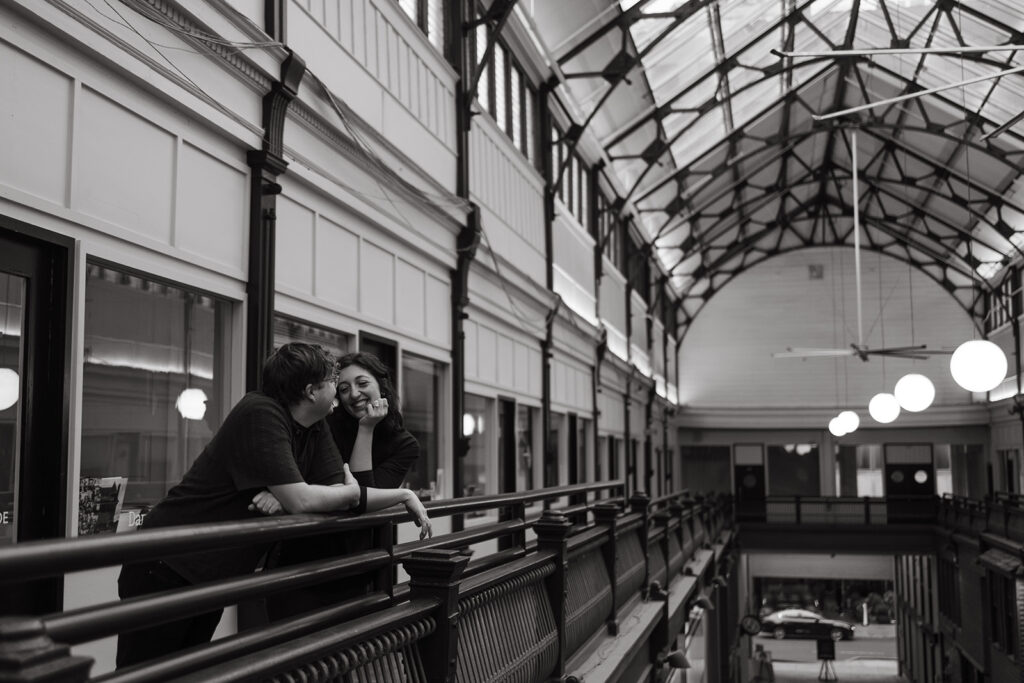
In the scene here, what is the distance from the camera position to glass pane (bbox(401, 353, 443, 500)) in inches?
376

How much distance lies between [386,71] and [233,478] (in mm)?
6243

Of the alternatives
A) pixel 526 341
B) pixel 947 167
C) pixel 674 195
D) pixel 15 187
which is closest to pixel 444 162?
pixel 526 341

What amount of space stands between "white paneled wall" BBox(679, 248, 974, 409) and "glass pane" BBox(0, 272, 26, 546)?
31.0 metres

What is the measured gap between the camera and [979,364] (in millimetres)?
9625

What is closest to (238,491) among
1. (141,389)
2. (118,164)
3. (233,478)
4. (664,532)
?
(233,478)

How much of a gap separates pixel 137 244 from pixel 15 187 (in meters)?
0.90

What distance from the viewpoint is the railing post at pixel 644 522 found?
10.0 meters

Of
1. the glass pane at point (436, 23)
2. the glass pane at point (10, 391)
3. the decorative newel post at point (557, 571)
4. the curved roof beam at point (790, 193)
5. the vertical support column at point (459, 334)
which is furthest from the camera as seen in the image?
the curved roof beam at point (790, 193)

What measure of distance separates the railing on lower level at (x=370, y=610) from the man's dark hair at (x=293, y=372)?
1.47 feet

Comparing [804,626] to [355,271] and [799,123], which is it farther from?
[355,271]

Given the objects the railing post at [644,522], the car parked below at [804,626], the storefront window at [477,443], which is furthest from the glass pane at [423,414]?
the car parked below at [804,626]

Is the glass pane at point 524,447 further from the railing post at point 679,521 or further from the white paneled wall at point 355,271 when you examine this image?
the white paneled wall at point 355,271

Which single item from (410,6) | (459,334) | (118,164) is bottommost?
(459,334)

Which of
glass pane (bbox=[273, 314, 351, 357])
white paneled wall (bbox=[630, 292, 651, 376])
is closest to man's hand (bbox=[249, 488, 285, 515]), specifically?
glass pane (bbox=[273, 314, 351, 357])
